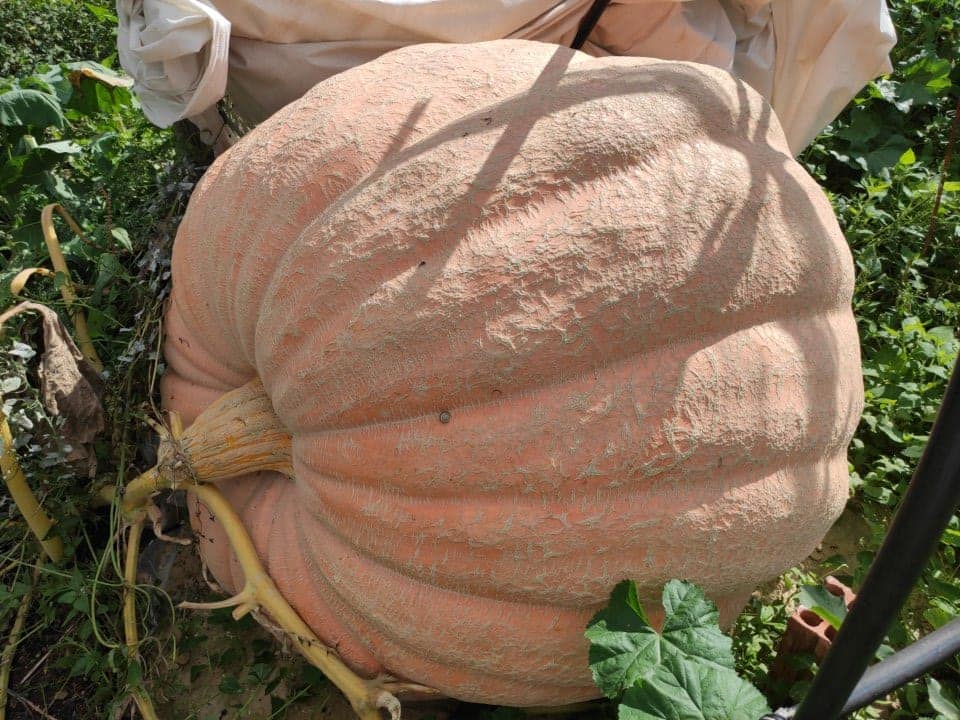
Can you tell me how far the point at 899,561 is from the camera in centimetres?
84

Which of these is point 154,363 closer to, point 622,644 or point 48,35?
point 622,644

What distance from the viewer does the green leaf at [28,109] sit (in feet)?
7.84

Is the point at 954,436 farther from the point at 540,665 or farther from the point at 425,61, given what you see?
the point at 425,61

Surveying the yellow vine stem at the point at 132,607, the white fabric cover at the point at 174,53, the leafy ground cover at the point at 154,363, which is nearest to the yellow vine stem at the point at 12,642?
the leafy ground cover at the point at 154,363

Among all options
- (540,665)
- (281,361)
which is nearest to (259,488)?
(281,361)

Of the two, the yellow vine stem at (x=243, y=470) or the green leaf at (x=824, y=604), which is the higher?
the green leaf at (x=824, y=604)

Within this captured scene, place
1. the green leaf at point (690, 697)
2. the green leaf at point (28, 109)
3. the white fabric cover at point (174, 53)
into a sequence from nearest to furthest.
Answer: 1. the green leaf at point (690, 697)
2. the white fabric cover at point (174, 53)
3. the green leaf at point (28, 109)

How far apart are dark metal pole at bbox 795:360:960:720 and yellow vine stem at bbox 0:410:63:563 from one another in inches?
65.2

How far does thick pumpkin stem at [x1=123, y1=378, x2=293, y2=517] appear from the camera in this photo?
5.37 ft

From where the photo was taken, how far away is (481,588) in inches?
54.8

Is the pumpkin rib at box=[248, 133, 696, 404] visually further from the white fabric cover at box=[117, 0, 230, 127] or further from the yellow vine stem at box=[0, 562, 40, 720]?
the yellow vine stem at box=[0, 562, 40, 720]

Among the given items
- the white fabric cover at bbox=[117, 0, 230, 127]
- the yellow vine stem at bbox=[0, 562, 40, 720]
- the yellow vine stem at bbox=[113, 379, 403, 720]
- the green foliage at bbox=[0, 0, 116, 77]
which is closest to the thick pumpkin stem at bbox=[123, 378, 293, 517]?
the yellow vine stem at bbox=[113, 379, 403, 720]

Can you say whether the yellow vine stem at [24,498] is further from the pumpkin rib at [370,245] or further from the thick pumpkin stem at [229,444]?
the pumpkin rib at [370,245]

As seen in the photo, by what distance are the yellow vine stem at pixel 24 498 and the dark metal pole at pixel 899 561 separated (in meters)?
1.66
